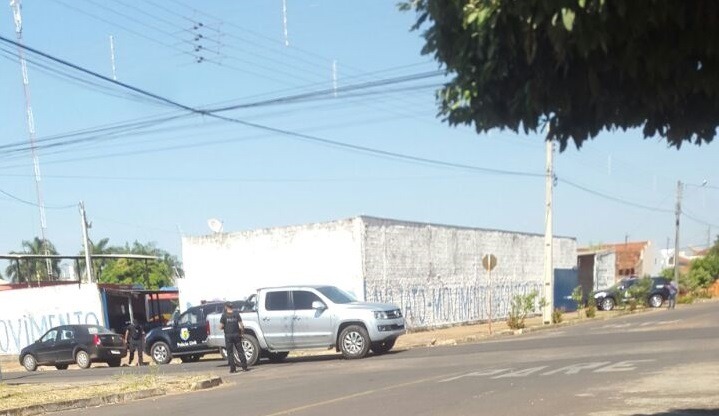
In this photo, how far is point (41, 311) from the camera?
3778 centimetres

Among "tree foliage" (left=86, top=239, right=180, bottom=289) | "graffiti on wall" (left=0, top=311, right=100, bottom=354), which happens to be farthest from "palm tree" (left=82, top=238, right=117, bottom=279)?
"graffiti on wall" (left=0, top=311, right=100, bottom=354)

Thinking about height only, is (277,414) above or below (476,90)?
below

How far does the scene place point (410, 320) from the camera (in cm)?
3481

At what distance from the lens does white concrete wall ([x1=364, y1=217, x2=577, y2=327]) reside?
111 ft

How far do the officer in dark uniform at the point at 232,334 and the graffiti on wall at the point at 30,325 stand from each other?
1710cm

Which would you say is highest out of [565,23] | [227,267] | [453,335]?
[565,23]

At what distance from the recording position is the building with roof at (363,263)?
33375mm

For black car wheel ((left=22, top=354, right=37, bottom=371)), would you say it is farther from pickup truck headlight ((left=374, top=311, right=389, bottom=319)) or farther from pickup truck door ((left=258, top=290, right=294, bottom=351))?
pickup truck headlight ((left=374, top=311, right=389, bottom=319))

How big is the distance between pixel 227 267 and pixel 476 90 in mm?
31497

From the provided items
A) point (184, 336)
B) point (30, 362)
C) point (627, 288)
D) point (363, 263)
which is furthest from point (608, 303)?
point (30, 362)

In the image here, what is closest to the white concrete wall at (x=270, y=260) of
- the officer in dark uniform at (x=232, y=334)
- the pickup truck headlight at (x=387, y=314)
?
A: the pickup truck headlight at (x=387, y=314)

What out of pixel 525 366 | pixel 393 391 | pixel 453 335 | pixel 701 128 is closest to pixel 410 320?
pixel 453 335

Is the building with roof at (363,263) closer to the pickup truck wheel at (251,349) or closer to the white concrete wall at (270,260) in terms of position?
the white concrete wall at (270,260)

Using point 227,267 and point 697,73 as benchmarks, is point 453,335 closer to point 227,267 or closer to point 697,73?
point 227,267
